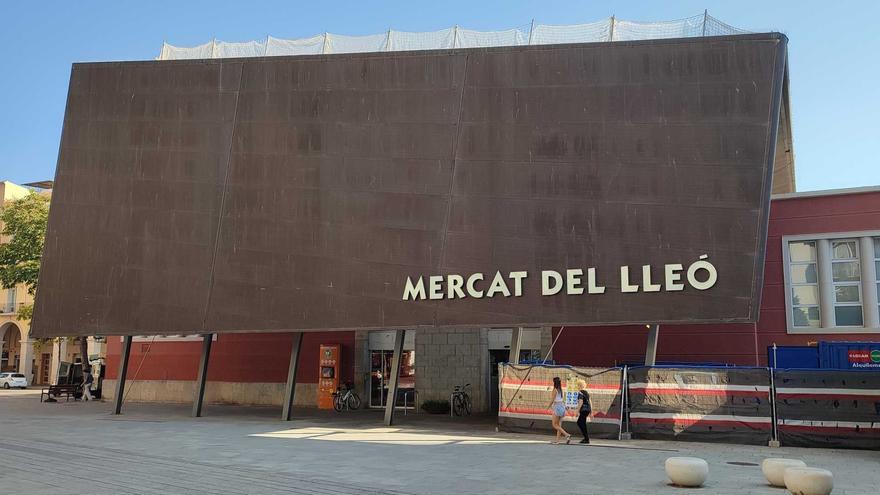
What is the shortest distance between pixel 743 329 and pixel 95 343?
180 ft

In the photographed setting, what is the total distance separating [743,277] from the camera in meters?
18.3

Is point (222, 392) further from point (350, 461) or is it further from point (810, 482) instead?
point (810, 482)

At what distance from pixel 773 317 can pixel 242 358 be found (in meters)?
23.2

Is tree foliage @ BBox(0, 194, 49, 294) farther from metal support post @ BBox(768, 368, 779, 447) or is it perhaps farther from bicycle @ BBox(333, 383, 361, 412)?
metal support post @ BBox(768, 368, 779, 447)

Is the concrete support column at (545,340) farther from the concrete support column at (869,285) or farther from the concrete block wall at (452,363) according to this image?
the concrete support column at (869,285)

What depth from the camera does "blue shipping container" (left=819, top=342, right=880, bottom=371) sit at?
19.9 meters

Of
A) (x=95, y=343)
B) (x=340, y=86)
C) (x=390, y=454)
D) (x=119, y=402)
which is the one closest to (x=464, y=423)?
(x=390, y=454)

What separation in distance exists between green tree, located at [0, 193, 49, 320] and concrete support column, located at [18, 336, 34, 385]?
2195 cm

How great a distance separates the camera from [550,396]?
65.1 feet

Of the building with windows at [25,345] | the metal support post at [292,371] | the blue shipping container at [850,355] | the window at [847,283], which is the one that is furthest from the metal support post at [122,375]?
the building with windows at [25,345]

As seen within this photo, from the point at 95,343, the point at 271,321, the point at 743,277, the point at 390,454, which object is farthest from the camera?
the point at 95,343

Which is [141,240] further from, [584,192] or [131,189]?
[584,192]

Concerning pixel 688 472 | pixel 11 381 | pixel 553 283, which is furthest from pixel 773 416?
pixel 11 381

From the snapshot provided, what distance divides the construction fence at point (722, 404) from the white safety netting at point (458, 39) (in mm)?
9538
